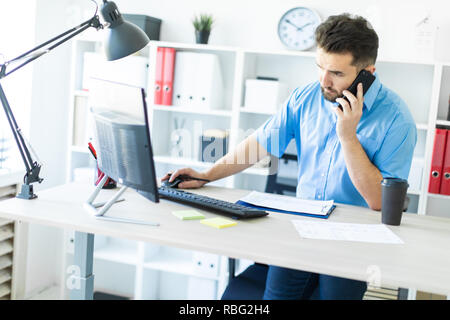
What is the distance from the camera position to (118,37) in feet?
5.38

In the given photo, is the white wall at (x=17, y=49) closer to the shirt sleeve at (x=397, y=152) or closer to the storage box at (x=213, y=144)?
the storage box at (x=213, y=144)

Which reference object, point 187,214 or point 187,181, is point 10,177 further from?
point 187,214

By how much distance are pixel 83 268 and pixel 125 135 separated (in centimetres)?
51

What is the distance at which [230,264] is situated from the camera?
187 cm

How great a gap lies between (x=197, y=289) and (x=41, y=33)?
185 centimetres

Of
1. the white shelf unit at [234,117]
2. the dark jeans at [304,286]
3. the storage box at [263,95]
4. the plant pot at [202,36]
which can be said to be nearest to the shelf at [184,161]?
the white shelf unit at [234,117]

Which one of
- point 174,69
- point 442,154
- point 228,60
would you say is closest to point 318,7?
point 228,60

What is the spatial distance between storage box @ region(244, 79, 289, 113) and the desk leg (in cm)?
152

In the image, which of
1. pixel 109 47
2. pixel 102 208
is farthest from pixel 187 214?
pixel 109 47

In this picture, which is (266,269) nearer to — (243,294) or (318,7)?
(243,294)

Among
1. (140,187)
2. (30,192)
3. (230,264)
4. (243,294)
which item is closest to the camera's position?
(140,187)

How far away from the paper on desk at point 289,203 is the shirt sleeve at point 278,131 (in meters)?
0.35

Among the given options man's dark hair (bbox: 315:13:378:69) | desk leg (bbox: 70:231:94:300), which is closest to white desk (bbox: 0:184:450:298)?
desk leg (bbox: 70:231:94:300)

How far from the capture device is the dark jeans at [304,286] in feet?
5.02
